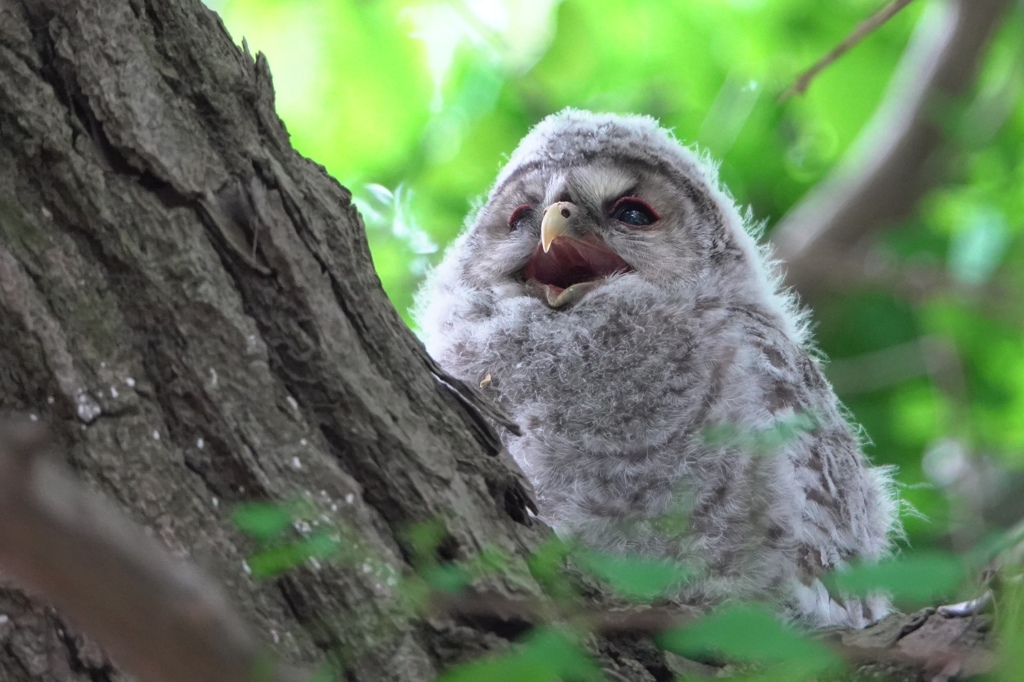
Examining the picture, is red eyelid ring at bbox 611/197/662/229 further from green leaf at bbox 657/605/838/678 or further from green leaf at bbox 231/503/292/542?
green leaf at bbox 657/605/838/678

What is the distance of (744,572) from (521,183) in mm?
1391

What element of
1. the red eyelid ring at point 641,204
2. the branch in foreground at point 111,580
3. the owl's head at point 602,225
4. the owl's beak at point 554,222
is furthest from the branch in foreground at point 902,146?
the branch in foreground at point 111,580

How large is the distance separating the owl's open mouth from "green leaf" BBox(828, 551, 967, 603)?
1.70m

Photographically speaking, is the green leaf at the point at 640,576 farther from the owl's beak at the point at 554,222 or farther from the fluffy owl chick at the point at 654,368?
the owl's beak at the point at 554,222

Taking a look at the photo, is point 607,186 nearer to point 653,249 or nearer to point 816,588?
point 653,249

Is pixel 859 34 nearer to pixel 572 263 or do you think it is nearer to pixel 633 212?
pixel 633 212

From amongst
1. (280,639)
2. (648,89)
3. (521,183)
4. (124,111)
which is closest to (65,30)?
(124,111)

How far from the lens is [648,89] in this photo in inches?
178

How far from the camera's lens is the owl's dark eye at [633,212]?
2955 millimetres

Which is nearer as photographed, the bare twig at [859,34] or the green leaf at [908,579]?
the green leaf at [908,579]

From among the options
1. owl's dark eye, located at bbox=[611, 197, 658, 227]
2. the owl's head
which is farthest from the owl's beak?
owl's dark eye, located at bbox=[611, 197, 658, 227]

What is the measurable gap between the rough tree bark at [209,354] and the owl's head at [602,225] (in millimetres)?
1209

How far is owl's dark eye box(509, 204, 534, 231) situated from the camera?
120 inches

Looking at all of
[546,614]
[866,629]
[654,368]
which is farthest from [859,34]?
[546,614]
